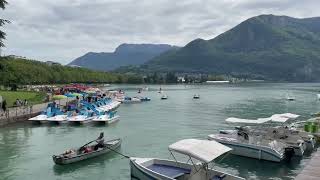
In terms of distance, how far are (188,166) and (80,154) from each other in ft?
42.3

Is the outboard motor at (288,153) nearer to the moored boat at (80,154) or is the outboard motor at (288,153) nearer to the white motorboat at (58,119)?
the moored boat at (80,154)

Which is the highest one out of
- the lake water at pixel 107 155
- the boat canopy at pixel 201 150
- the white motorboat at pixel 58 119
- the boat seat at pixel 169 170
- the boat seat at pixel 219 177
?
the boat canopy at pixel 201 150

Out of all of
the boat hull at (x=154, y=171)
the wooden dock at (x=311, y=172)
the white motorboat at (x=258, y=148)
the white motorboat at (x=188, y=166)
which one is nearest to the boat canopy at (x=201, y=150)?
the white motorboat at (x=188, y=166)

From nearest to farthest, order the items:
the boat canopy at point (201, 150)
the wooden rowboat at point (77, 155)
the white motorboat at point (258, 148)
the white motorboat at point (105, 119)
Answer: the boat canopy at point (201, 150)
the wooden rowboat at point (77, 155)
the white motorboat at point (258, 148)
the white motorboat at point (105, 119)

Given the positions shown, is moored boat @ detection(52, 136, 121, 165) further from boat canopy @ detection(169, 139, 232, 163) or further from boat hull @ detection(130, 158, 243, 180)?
boat canopy @ detection(169, 139, 232, 163)

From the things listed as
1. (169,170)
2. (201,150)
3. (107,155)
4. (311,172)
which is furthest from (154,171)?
(107,155)

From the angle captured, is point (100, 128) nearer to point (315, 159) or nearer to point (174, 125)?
point (174, 125)

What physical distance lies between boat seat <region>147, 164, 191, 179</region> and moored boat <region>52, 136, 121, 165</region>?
30.6 feet

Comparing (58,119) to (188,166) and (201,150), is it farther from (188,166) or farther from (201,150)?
(201,150)

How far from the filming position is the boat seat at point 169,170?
106 ft

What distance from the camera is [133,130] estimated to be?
218 ft

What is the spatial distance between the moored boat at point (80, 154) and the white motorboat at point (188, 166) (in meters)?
7.80

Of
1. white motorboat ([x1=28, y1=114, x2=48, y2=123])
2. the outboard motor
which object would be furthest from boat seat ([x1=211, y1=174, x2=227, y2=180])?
white motorboat ([x1=28, y1=114, x2=48, y2=123])

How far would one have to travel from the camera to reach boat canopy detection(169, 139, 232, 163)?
28366mm
